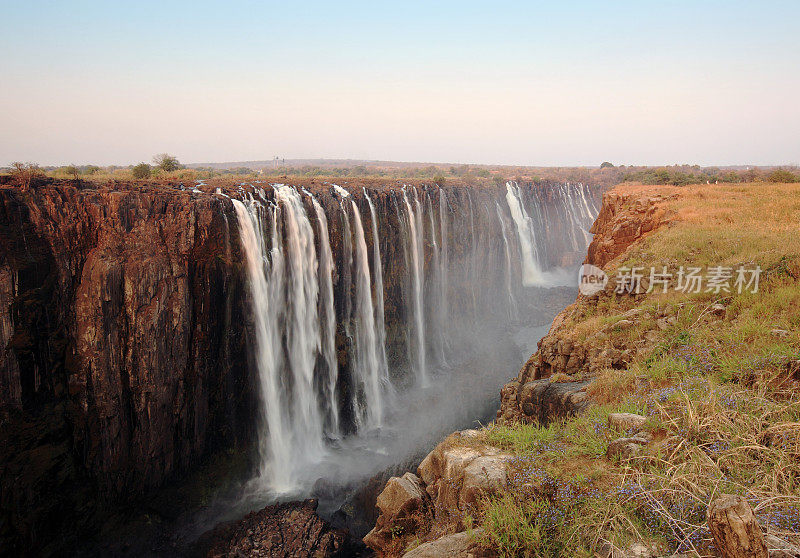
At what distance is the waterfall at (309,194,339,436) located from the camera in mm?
19078

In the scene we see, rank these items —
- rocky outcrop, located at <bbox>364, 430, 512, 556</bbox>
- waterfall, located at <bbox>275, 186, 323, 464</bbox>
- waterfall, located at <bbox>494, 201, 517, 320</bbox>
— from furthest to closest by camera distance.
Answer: waterfall, located at <bbox>494, 201, 517, 320</bbox>, waterfall, located at <bbox>275, 186, 323, 464</bbox>, rocky outcrop, located at <bbox>364, 430, 512, 556</bbox>

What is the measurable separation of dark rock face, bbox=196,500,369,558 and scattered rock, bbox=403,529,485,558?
7.69 m

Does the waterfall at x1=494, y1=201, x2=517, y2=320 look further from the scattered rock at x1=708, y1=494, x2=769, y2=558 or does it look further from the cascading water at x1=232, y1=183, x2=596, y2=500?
the scattered rock at x1=708, y1=494, x2=769, y2=558

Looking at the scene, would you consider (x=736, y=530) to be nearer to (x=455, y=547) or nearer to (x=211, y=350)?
(x=455, y=547)

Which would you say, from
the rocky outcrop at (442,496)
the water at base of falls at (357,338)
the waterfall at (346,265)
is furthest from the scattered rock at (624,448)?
the waterfall at (346,265)

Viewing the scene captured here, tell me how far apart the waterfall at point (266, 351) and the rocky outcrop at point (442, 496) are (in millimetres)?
10207

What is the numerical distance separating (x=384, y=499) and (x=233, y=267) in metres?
11.2

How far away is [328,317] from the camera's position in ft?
63.9

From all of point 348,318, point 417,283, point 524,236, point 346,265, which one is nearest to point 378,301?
point 348,318

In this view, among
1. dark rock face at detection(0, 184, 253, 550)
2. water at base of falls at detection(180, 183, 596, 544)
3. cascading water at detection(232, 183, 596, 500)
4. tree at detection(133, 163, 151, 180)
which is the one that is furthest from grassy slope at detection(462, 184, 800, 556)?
tree at detection(133, 163, 151, 180)

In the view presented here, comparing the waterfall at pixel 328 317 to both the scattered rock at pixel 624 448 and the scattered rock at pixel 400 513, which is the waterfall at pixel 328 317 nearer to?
the scattered rock at pixel 400 513

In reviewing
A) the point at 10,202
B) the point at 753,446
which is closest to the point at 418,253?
the point at 10,202

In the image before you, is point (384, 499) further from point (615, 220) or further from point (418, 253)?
point (418, 253)

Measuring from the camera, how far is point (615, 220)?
60.5 feet
